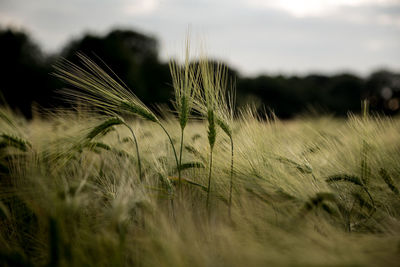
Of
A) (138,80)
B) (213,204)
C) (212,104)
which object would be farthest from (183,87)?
(138,80)

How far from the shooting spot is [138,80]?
1761 centimetres

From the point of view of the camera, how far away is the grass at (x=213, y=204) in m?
0.82

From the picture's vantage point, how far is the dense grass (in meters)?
0.82

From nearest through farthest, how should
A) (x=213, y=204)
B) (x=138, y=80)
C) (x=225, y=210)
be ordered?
(x=225, y=210)
(x=213, y=204)
(x=138, y=80)

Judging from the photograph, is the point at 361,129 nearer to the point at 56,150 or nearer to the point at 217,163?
the point at 217,163

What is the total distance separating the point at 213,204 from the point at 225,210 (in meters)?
0.12

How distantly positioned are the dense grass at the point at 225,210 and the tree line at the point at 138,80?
11382mm

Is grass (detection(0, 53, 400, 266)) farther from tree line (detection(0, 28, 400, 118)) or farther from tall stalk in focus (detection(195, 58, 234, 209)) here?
tree line (detection(0, 28, 400, 118))

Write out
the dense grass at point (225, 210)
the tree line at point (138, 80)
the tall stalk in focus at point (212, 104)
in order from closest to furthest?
the dense grass at point (225, 210) → the tall stalk in focus at point (212, 104) → the tree line at point (138, 80)

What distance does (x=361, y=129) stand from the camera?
151cm

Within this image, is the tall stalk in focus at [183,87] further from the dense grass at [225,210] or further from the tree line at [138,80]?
the tree line at [138,80]

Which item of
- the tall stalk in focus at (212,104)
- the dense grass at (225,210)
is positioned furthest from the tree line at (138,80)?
the tall stalk in focus at (212,104)

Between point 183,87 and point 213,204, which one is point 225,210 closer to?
point 213,204

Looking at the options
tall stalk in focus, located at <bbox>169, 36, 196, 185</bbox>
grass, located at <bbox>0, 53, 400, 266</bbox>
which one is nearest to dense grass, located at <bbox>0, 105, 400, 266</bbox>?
grass, located at <bbox>0, 53, 400, 266</bbox>
